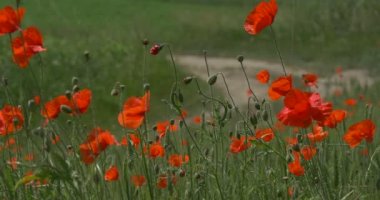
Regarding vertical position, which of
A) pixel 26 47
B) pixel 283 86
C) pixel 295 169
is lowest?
pixel 295 169

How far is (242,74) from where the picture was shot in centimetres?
1238

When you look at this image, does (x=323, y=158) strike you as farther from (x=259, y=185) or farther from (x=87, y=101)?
(x=87, y=101)

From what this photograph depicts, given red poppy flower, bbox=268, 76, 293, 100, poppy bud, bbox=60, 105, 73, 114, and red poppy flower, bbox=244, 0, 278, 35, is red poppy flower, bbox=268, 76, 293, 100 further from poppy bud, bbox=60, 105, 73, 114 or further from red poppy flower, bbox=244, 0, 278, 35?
Answer: poppy bud, bbox=60, 105, 73, 114

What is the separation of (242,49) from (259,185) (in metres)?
13.4

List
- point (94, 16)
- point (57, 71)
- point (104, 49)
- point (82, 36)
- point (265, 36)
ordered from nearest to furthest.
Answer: point (57, 71) → point (104, 49) → point (82, 36) → point (265, 36) → point (94, 16)

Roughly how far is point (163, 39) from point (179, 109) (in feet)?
49.0

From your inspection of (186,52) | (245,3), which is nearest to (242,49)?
(186,52)

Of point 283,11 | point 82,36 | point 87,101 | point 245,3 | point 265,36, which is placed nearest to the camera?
point 87,101

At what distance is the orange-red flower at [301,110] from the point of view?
1858 mm

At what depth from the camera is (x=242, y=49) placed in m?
15.8

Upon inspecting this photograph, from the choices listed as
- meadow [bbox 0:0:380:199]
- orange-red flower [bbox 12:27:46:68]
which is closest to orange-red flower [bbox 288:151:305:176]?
meadow [bbox 0:0:380:199]

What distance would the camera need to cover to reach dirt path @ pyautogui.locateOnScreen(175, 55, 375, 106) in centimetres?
1121

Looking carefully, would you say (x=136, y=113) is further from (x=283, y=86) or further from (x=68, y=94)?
(x=283, y=86)

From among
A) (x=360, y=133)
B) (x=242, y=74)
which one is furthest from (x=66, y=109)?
(x=242, y=74)
